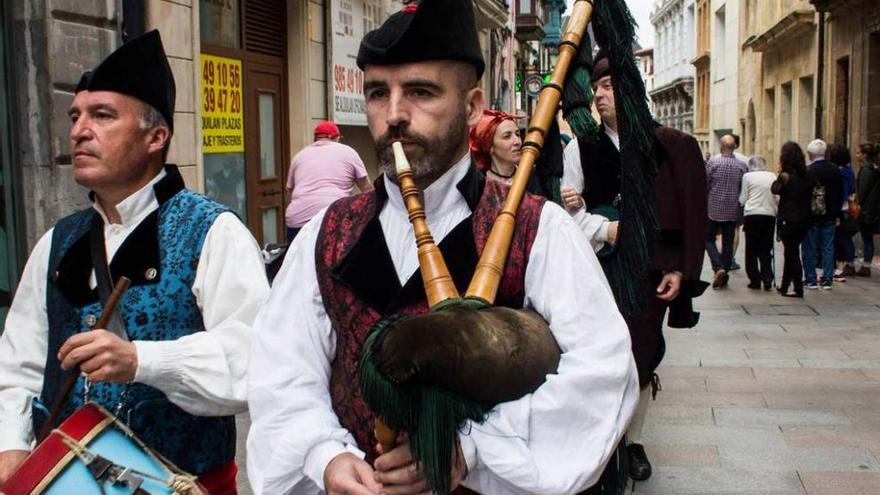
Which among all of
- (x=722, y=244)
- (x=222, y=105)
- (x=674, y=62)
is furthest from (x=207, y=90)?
(x=674, y=62)

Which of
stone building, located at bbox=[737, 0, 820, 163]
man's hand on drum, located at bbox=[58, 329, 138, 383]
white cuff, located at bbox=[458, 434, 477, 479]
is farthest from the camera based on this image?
stone building, located at bbox=[737, 0, 820, 163]

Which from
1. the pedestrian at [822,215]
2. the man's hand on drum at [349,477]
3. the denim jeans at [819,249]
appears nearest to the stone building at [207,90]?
the man's hand on drum at [349,477]

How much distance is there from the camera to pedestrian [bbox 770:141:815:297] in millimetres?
12172

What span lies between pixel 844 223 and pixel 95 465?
12.9 metres

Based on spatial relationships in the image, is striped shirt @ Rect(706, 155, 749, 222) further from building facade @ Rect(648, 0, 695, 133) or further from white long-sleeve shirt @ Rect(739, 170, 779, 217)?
building facade @ Rect(648, 0, 695, 133)

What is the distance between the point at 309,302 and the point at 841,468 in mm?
4231

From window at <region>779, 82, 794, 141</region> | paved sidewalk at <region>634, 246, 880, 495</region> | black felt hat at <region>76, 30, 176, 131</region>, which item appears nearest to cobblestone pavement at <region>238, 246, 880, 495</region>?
paved sidewalk at <region>634, 246, 880, 495</region>

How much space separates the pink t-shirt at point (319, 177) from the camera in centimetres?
827

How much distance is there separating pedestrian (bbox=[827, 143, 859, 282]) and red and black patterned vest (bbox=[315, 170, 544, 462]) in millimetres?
11692

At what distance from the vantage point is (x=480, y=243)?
2.05m

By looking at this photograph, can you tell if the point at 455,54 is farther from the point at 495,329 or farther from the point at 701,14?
the point at 701,14

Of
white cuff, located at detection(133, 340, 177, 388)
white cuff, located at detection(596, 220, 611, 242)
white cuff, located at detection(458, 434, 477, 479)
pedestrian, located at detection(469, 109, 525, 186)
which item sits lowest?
white cuff, located at detection(458, 434, 477, 479)

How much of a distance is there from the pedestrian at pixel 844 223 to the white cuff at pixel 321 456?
11922 mm

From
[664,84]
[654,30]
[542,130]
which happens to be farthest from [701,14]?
[542,130]
